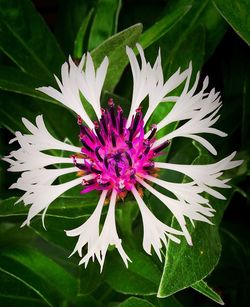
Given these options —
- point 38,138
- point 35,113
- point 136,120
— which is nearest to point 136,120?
point 136,120

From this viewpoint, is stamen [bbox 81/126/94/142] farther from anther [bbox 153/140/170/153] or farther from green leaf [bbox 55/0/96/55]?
Answer: green leaf [bbox 55/0/96/55]

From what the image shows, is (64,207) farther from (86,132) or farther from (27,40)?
(27,40)

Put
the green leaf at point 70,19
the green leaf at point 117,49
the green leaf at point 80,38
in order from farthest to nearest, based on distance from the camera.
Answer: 1. the green leaf at point 70,19
2. the green leaf at point 80,38
3. the green leaf at point 117,49

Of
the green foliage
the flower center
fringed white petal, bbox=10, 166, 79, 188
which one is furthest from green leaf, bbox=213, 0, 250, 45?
fringed white petal, bbox=10, 166, 79, 188

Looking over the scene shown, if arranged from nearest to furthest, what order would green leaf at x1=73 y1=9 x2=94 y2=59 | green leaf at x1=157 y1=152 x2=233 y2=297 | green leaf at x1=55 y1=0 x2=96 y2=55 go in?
green leaf at x1=157 y1=152 x2=233 y2=297 < green leaf at x1=73 y1=9 x2=94 y2=59 < green leaf at x1=55 y1=0 x2=96 y2=55

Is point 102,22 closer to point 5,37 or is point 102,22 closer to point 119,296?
point 5,37

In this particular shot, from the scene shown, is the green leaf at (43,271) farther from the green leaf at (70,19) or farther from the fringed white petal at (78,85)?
the green leaf at (70,19)

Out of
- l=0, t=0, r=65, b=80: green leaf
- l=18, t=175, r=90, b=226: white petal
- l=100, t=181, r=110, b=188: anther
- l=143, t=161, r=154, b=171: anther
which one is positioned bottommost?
l=143, t=161, r=154, b=171: anther

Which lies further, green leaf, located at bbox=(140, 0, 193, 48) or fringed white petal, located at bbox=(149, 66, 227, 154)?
green leaf, located at bbox=(140, 0, 193, 48)

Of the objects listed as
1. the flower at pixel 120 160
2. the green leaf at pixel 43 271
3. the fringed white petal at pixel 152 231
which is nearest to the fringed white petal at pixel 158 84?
the flower at pixel 120 160
